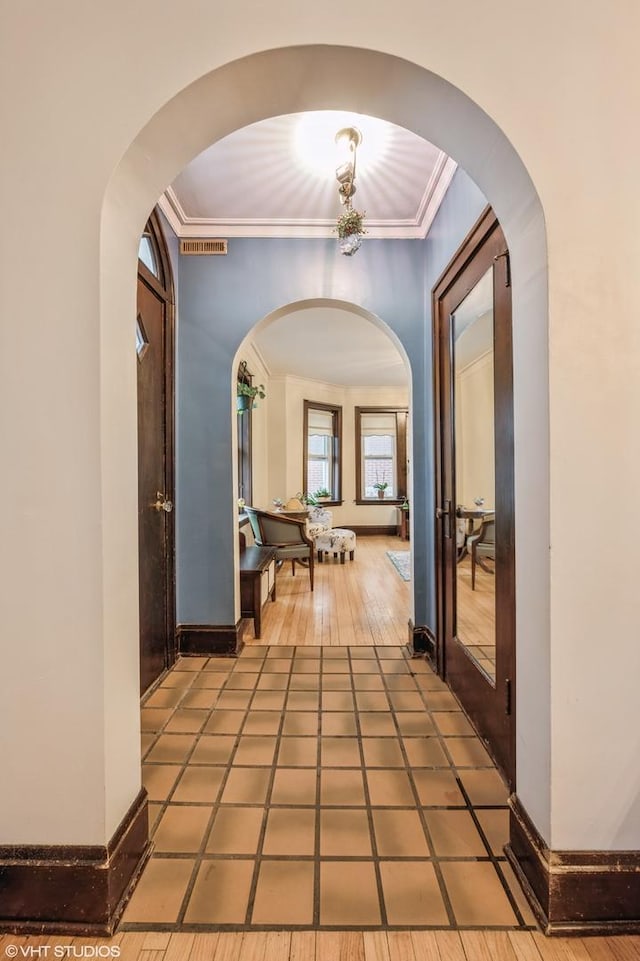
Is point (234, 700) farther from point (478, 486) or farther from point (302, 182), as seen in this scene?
point (302, 182)

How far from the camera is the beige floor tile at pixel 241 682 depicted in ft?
7.63

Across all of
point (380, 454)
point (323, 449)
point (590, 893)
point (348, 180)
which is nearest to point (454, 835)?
point (590, 893)

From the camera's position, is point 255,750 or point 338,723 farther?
point 338,723

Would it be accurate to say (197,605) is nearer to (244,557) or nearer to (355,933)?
(244,557)

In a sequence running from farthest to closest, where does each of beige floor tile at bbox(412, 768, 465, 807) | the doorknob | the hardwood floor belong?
1. the hardwood floor
2. the doorknob
3. beige floor tile at bbox(412, 768, 465, 807)

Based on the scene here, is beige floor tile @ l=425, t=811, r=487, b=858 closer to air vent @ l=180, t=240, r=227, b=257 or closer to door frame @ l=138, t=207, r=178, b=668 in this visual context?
door frame @ l=138, t=207, r=178, b=668

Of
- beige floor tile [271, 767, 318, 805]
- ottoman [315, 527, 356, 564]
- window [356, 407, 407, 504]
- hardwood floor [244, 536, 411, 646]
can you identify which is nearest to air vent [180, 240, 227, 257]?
hardwood floor [244, 536, 411, 646]

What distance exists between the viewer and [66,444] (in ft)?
3.60

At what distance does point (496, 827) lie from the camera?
4.56 ft

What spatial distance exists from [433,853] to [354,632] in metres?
1.91

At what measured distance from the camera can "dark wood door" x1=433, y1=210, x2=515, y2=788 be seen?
162 centimetres

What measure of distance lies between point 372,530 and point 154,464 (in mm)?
6248

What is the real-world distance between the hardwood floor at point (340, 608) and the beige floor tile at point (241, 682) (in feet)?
1.67

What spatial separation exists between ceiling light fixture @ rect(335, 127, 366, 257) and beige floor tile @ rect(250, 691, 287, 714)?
2.45m
